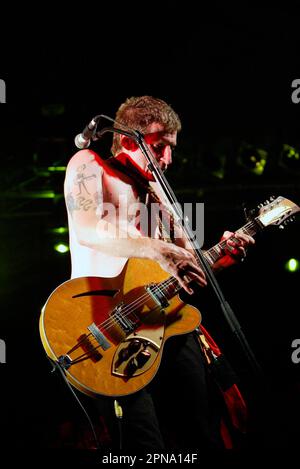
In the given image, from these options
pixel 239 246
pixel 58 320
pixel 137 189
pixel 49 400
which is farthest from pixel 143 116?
pixel 49 400

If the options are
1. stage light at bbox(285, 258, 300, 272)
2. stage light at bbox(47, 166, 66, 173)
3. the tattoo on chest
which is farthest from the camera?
stage light at bbox(285, 258, 300, 272)

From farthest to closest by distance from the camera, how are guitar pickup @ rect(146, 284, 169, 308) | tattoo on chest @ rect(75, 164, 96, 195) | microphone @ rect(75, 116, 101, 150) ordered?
tattoo on chest @ rect(75, 164, 96, 195), guitar pickup @ rect(146, 284, 169, 308), microphone @ rect(75, 116, 101, 150)

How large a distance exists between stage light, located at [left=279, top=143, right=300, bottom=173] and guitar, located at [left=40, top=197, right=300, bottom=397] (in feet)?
11.2

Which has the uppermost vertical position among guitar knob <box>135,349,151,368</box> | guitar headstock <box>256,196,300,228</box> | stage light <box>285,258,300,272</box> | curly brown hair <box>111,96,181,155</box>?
curly brown hair <box>111,96,181,155</box>

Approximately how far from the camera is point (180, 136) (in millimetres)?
5047

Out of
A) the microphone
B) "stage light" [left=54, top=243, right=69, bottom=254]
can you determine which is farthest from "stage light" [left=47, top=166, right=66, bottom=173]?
the microphone

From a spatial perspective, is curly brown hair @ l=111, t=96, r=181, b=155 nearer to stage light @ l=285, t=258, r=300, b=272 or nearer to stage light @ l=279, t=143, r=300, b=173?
stage light @ l=279, t=143, r=300, b=173

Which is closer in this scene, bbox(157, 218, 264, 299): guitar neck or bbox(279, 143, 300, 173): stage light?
bbox(157, 218, 264, 299): guitar neck

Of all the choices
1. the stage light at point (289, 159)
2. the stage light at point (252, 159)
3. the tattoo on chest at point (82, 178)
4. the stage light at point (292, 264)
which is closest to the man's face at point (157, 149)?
the tattoo on chest at point (82, 178)

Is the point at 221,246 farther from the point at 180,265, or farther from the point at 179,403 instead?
the point at 179,403

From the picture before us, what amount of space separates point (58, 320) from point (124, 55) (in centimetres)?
331

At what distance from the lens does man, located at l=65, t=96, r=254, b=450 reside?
2.32 m

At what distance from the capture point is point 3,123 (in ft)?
15.1
